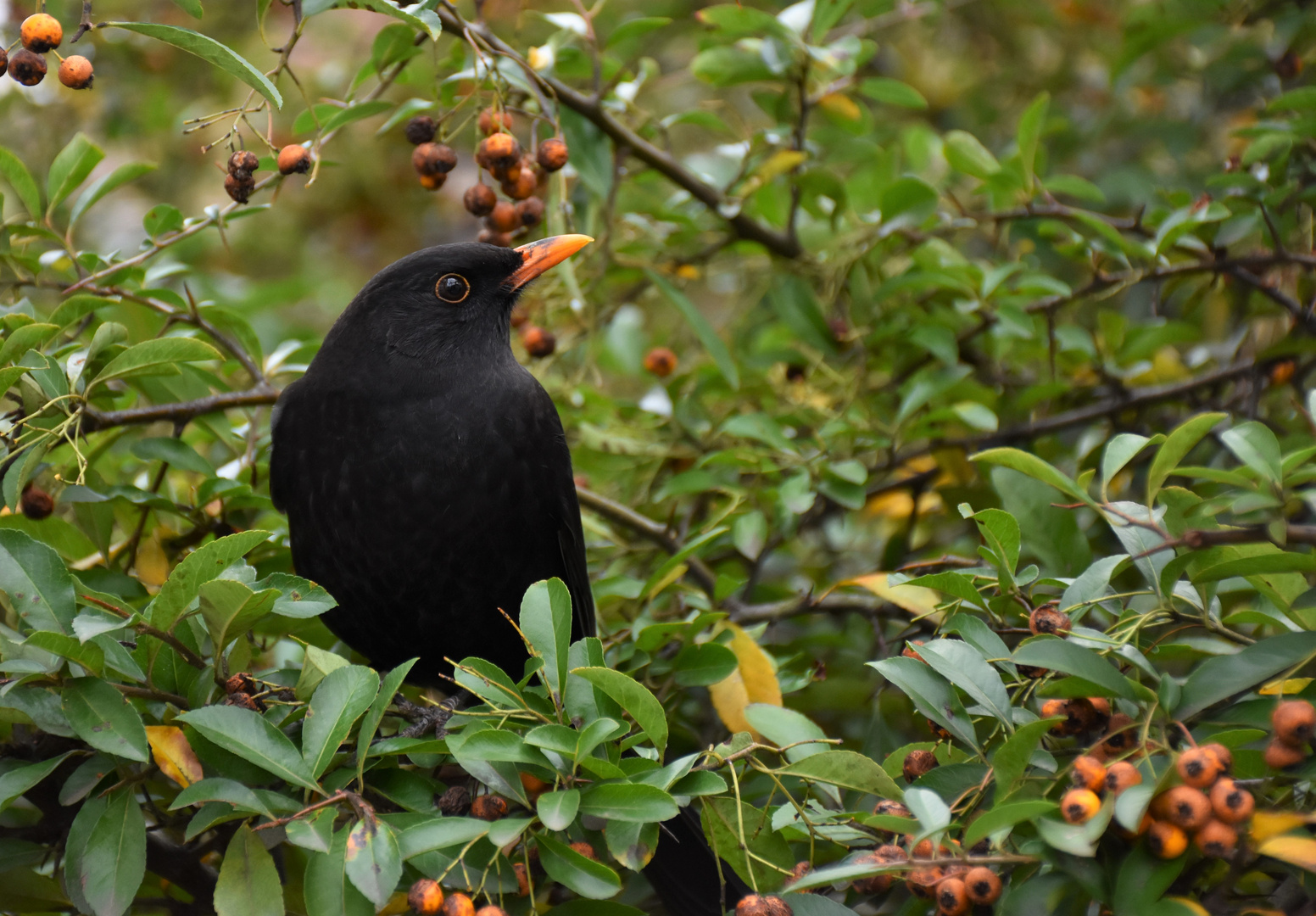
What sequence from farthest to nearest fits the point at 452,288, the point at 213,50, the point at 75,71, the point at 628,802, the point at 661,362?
the point at 661,362, the point at 452,288, the point at 75,71, the point at 213,50, the point at 628,802

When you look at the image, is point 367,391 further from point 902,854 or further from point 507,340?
point 902,854

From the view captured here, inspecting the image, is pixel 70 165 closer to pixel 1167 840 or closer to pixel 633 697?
pixel 633 697

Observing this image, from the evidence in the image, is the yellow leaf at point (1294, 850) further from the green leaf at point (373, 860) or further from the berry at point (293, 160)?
the berry at point (293, 160)

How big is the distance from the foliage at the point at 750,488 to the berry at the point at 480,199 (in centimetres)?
25

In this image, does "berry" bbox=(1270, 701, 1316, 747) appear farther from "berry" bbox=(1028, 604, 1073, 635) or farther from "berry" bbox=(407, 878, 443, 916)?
"berry" bbox=(407, 878, 443, 916)

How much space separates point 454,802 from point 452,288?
1.42 m

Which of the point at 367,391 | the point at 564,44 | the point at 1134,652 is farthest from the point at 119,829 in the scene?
the point at 564,44

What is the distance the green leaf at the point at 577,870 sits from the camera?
61.6 inches

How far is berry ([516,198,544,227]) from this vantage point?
108 inches

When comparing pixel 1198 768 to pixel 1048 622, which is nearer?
pixel 1198 768

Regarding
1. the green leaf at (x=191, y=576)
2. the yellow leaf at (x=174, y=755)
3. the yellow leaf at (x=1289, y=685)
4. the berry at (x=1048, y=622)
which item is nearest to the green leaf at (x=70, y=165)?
the green leaf at (x=191, y=576)

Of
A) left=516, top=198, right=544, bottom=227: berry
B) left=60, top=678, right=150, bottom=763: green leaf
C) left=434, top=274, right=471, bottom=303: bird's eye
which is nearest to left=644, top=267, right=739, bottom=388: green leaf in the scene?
left=516, top=198, right=544, bottom=227: berry

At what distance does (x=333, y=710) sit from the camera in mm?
1675

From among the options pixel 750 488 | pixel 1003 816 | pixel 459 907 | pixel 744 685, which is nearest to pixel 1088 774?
pixel 1003 816
